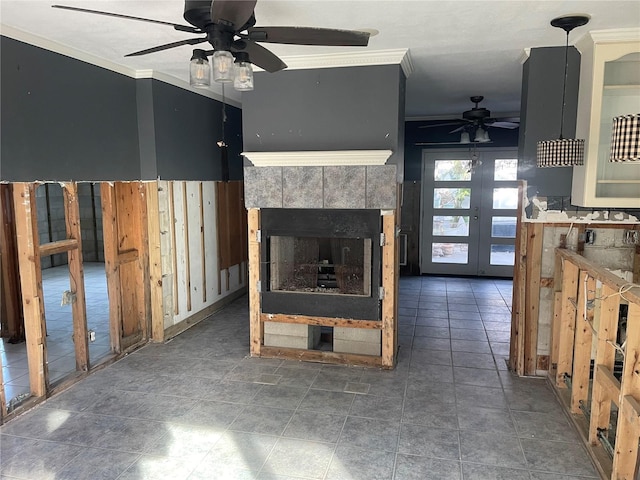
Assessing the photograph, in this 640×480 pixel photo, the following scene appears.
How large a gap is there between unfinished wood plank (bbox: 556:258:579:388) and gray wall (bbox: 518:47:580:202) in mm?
618

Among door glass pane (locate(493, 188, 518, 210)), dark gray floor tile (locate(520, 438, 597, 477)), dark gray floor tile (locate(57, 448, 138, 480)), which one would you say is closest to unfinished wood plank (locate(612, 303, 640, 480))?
dark gray floor tile (locate(520, 438, 597, 477))

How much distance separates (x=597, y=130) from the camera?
10.2ft

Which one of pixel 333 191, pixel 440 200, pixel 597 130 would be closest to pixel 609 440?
pixel 597 130

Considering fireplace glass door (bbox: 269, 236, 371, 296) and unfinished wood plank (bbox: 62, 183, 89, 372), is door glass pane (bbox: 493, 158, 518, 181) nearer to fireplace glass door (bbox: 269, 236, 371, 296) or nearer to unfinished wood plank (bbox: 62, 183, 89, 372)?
fireplace glass door (bbox: 269, 236, 371, 296)

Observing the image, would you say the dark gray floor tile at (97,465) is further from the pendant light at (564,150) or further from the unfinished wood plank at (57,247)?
the pendant light at (564,150)

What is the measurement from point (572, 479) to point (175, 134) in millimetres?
4294

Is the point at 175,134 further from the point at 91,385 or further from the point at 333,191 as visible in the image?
the point at 91,385

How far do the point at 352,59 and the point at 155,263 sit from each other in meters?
2.67

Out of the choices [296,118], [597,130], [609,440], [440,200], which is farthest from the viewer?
[440,200]

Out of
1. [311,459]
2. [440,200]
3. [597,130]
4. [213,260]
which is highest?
[597,130]

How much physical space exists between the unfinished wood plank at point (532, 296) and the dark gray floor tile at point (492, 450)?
3.43 ft

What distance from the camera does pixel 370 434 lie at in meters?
2.92

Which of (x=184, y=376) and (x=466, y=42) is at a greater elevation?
(x=466, y=42)

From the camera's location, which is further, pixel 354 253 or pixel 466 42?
pixel 354 253
